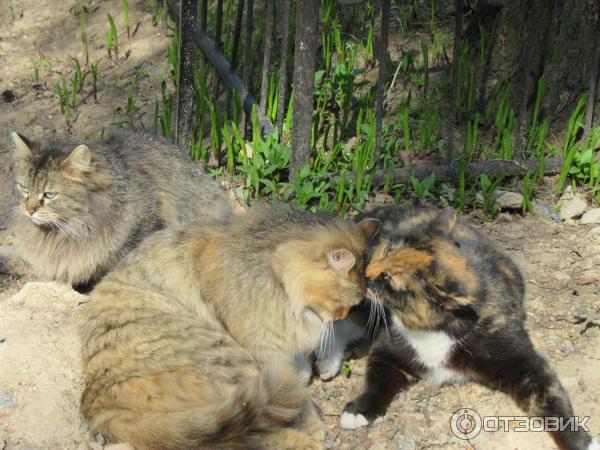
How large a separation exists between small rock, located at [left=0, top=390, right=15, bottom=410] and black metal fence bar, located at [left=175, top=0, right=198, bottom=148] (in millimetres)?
2231

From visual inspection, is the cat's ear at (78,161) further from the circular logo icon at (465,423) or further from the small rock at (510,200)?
the small rock at (510,200)

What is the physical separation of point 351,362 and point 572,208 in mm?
2016

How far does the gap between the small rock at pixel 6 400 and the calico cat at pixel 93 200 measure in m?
1.00

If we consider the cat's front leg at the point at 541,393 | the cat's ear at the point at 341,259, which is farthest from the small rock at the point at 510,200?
the cat's ear at the point at 341,259

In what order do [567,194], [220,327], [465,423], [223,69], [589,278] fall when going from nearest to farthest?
[465,423], [220,327], [589,278], [567,194], [223,69]

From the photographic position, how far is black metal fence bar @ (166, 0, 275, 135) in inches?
201

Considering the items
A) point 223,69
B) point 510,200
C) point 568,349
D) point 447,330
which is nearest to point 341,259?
point 447,330

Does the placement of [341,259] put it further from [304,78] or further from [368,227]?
[304,78]

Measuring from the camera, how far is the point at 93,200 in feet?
13.6

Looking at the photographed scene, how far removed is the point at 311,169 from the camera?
480 cm

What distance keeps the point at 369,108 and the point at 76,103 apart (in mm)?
2411

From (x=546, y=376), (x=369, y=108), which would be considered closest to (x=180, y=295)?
(x=546, y=376)

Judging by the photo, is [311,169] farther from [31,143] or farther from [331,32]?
[31,143]

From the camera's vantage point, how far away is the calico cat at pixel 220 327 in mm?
3059
